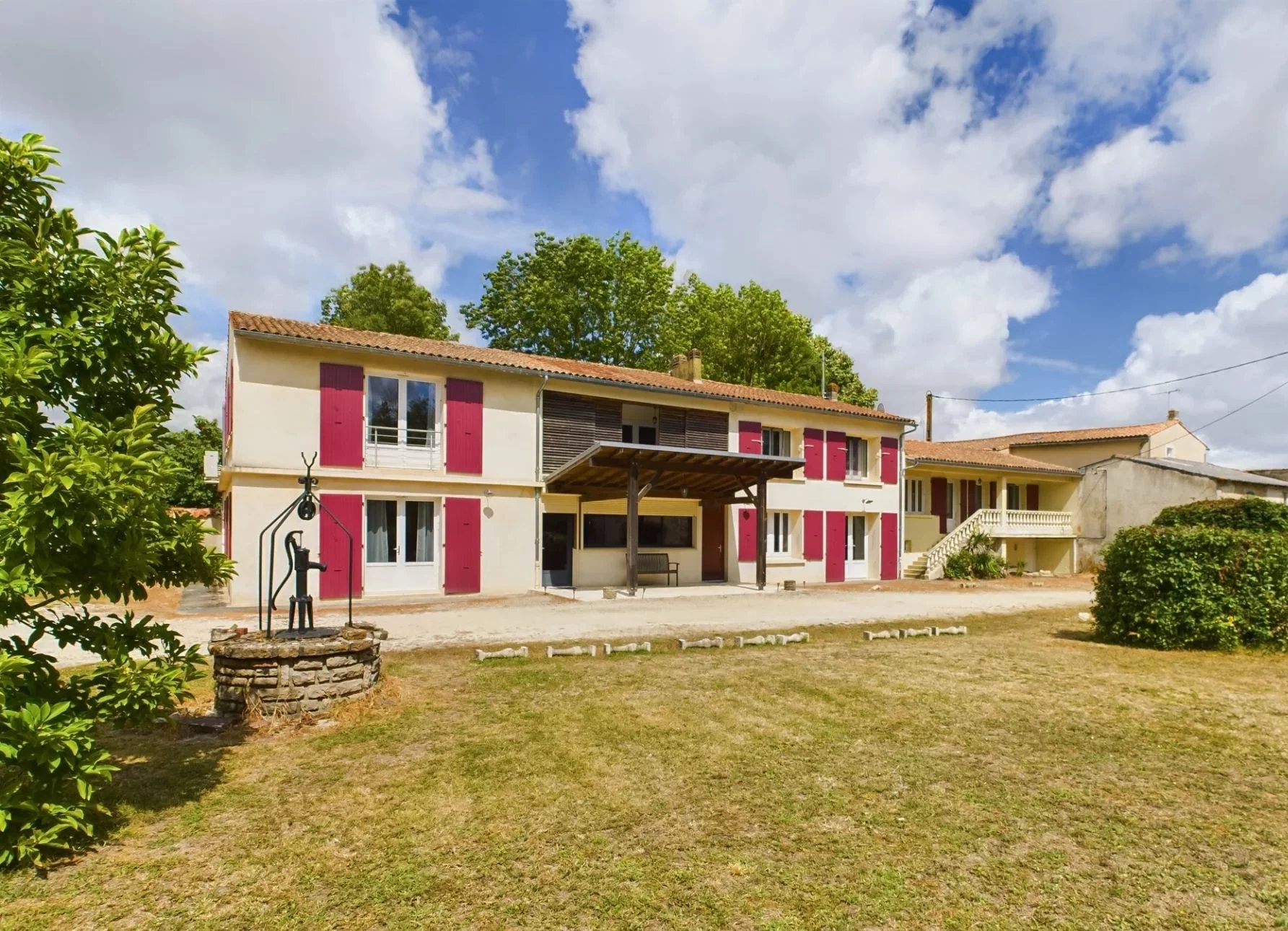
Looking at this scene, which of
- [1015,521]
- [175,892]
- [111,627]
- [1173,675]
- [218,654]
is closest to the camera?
[175,892]

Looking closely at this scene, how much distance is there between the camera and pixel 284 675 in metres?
5.91

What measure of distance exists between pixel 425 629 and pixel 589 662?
3.91m

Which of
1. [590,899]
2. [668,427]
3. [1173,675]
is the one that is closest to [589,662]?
[590,899]

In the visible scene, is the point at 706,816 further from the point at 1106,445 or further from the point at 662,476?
the point at 1106,445

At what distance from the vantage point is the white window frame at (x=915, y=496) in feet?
87.2

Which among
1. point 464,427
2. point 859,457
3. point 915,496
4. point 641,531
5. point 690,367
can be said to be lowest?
point 641,531

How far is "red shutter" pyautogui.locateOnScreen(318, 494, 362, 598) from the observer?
1498cm

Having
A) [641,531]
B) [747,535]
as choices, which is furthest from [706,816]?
[747,535]

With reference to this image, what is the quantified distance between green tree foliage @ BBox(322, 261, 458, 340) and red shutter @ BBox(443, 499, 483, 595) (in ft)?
64.2

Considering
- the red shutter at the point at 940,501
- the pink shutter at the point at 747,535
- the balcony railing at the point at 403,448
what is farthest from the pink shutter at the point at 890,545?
the balcony railing at the point at 403,448

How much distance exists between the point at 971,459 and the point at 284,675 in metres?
26.0

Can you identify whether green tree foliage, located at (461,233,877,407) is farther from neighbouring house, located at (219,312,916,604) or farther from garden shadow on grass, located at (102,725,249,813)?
garden shadow on grass, located at (102,725,249,813)

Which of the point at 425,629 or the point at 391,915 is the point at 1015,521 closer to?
the point at 425,629

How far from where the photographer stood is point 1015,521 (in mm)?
26031
